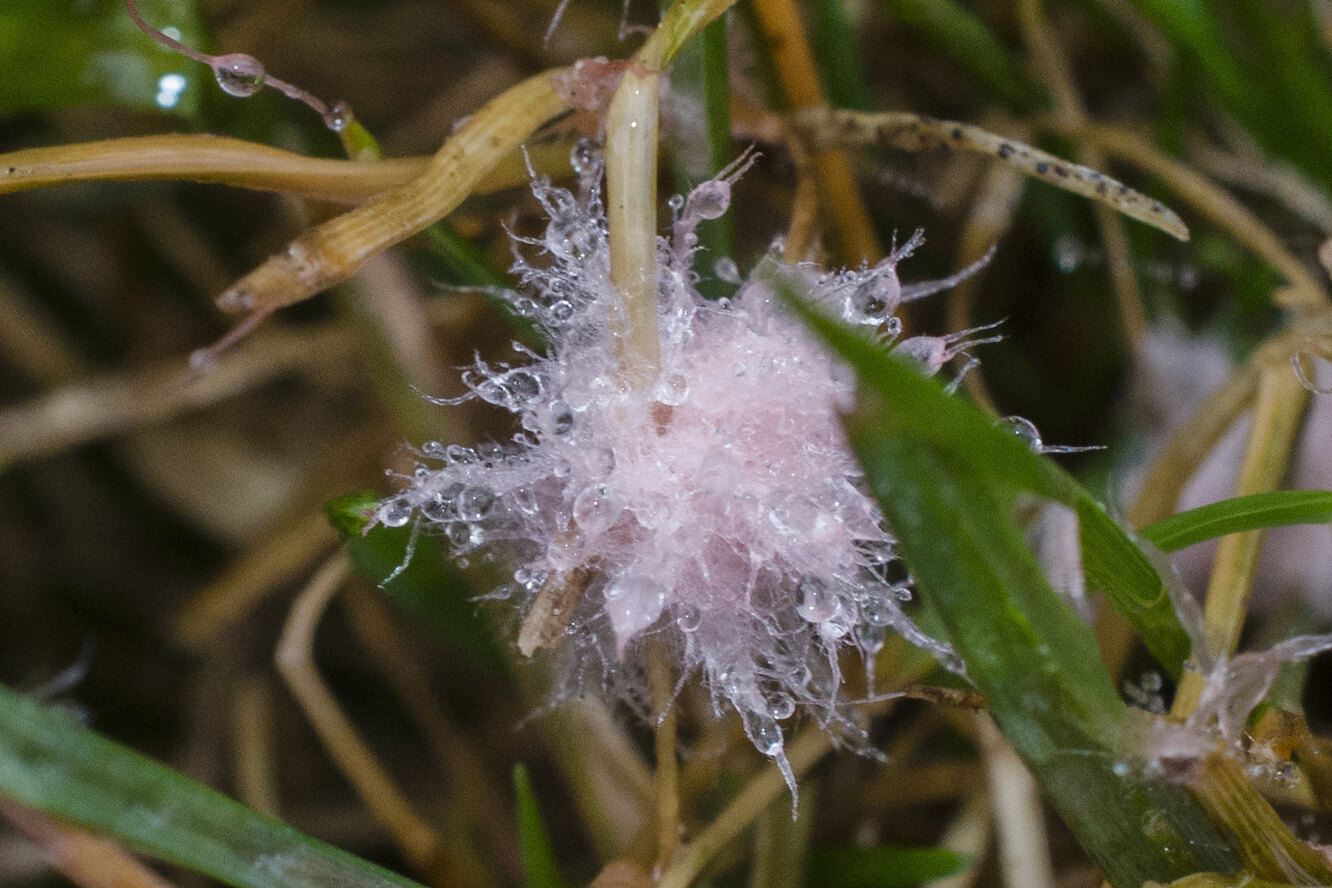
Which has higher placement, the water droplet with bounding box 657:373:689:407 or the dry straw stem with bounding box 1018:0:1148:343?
the dry straw stem with bounding box 1018:0:1148:343

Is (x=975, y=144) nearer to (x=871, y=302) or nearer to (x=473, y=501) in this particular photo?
(x=871, y=302)

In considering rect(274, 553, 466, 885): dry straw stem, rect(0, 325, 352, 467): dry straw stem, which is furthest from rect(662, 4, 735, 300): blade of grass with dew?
rect(0, 325, 352, 467): dry straw stem

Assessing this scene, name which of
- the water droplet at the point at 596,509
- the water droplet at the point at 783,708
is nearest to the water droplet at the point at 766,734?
the water droplet at the point at 783,708

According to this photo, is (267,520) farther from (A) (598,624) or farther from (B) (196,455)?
(A) (598,624)

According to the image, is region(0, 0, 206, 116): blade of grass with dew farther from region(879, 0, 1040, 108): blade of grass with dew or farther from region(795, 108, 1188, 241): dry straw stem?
region(879, 0, 1040, 108): blade of grass with dew

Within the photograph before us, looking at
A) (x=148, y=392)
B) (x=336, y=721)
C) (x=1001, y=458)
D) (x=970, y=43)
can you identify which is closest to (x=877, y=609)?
(x=1001, y=458)
